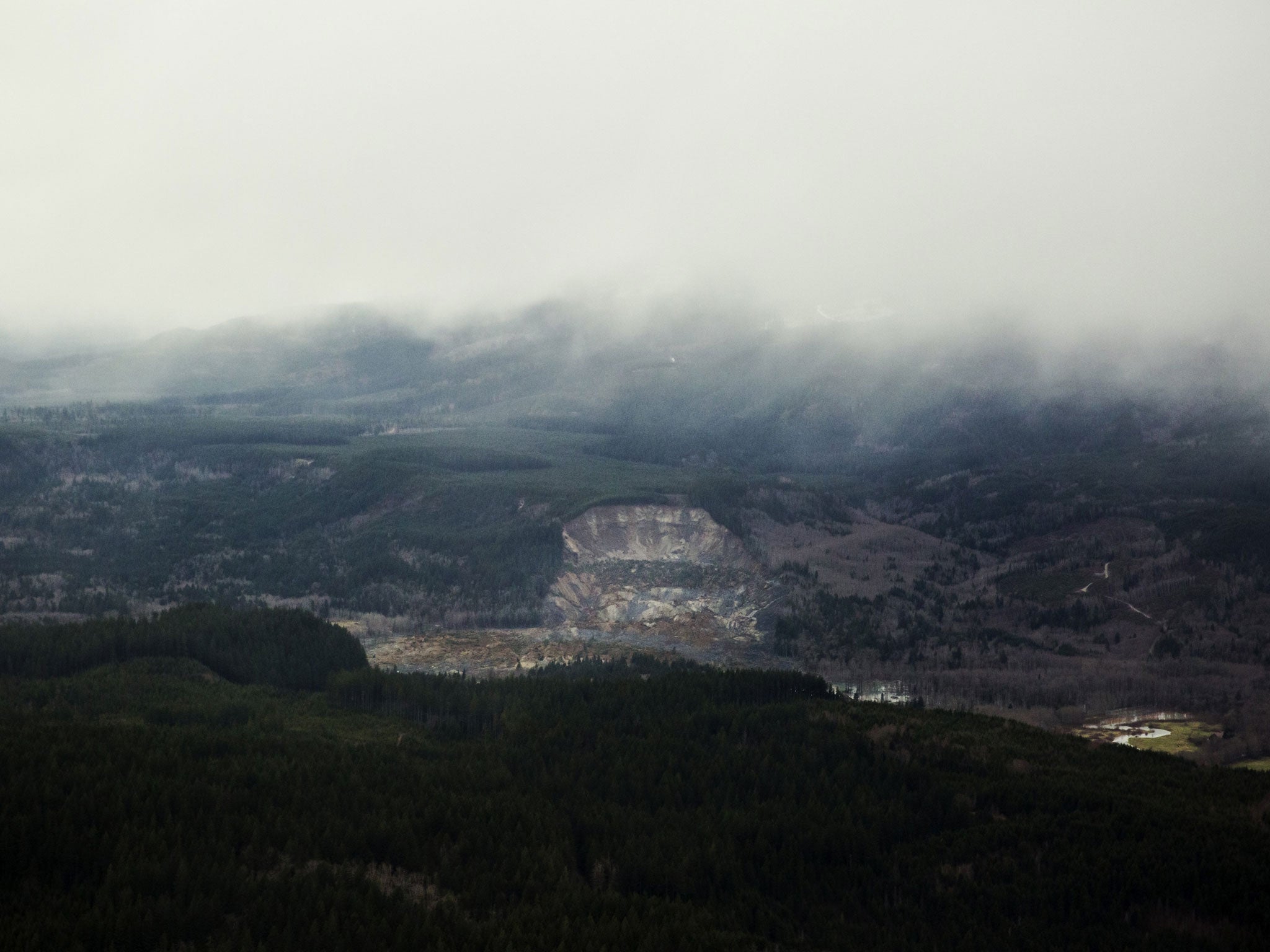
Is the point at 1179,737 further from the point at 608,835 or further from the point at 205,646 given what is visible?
the point at 205,646

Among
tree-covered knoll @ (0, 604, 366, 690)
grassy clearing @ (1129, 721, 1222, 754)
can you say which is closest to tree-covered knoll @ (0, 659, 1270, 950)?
tree-covered knoll @ (0, 604, 366, 690)

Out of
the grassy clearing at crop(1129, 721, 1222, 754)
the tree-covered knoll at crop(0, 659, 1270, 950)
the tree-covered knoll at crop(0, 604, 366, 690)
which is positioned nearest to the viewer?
the tree-covered knoll at crop(0, 659, 1270, 950)

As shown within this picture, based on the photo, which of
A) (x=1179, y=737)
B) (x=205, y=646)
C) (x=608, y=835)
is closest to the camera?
(x=608, y=835)

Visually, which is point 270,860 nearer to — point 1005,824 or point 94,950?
point 94,950

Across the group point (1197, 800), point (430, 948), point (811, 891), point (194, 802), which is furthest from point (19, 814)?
point (1197, 800)

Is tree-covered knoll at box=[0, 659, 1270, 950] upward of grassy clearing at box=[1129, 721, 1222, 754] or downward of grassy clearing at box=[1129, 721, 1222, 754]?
upward

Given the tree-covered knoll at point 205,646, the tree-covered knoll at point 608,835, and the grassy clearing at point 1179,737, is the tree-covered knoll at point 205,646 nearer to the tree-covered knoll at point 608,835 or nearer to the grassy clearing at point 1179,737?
the tree-covered knoll at point 608,835

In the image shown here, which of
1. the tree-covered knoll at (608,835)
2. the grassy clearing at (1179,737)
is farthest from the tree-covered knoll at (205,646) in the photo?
the grassy clearing at (1179,737)

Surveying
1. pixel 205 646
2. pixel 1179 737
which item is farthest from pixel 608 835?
pixel 1179 737

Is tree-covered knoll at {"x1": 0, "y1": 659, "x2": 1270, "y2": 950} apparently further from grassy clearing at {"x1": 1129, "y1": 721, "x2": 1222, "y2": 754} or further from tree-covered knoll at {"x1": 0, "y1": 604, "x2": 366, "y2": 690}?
grassy clearing at {"x1": 1129, "y1": 721, "x2": 1222, "y2": 754}
